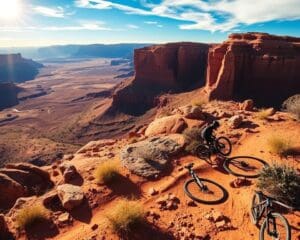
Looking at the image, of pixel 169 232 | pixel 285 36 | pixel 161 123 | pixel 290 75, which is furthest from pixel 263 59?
pixel 169 232

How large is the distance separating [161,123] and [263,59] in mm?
18618

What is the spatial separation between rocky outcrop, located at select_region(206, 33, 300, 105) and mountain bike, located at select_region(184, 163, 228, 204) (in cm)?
2127

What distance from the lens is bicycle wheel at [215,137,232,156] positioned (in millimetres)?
10469

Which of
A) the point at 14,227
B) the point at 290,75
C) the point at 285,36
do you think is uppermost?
the point at 285,36

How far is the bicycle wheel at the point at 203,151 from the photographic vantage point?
10.4 m

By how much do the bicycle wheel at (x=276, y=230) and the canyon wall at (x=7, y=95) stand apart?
97.9 meters

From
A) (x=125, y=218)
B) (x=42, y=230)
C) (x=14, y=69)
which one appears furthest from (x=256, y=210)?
(x=14, y=69)

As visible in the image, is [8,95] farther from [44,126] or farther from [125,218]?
[125,218]

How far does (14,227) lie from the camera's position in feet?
25.1

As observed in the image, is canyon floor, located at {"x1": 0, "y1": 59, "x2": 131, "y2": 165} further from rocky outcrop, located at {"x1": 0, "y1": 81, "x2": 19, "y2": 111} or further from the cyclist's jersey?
the cyclist's jersey

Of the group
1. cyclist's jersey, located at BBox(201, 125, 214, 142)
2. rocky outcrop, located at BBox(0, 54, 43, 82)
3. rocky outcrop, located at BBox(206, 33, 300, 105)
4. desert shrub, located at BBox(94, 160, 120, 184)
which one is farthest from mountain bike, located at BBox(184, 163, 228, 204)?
rocky outcrop, located at BBox(0, 54, 43, 82)

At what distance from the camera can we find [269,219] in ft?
20.2

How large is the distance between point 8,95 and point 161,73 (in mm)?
69235

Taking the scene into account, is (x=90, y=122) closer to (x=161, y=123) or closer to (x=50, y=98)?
(x=161, y=123)
